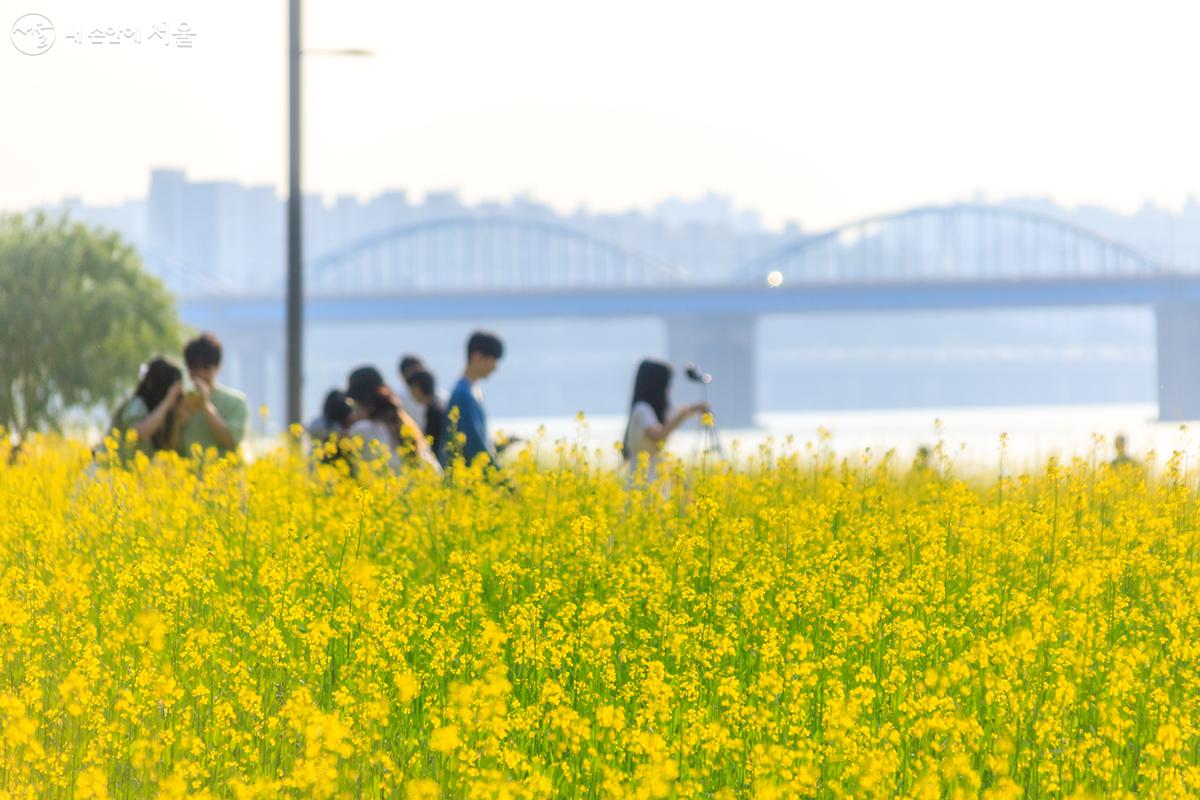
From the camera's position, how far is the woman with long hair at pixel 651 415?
9867 millimetres

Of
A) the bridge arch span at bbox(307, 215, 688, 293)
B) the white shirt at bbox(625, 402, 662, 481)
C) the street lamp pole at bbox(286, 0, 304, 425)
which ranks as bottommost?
the white shirt at bbox(625, 402, 662, 481)

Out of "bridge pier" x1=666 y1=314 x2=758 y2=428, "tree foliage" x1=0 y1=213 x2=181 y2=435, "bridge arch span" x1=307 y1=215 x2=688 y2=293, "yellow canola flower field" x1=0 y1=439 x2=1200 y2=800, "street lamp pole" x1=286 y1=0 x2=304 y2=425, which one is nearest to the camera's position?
"yellow canola flower field" x1=0 y1=439 x2=1200 y2=800

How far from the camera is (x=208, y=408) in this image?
31.4 ft

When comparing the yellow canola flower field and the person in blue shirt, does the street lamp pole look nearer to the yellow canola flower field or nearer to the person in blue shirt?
the person in blue shirt

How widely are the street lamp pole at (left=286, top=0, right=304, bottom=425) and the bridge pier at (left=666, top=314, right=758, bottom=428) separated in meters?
79.7

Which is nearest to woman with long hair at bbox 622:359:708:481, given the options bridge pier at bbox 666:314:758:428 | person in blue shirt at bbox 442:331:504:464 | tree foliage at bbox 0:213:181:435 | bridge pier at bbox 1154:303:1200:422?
person in blue shirt at bbox 442:331:504:464

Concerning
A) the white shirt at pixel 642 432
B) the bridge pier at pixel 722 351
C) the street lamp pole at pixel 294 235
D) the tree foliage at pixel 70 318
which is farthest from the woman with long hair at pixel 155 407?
the bridge pier at pixel 722 351

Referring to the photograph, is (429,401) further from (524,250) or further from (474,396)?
(524,250)

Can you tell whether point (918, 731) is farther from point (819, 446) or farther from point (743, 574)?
point (819, 446)

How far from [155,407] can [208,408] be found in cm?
41

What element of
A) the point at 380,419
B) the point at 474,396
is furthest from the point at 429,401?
the point at 474,396

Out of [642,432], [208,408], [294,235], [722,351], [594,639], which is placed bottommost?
[594,639]

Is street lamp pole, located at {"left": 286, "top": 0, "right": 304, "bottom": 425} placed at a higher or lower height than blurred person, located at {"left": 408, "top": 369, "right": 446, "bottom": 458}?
higher

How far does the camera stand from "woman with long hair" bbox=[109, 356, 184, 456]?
9656 millimetres
